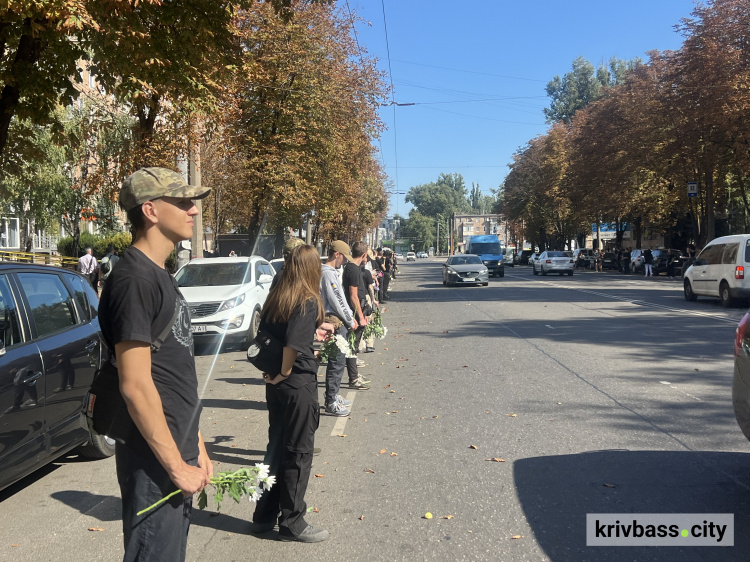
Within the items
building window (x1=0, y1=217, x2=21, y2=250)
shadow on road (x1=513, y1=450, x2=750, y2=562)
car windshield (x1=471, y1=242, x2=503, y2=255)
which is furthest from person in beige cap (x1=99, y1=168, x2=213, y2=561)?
car windshield (x1=471, y1=242, x2=503, y2=255)

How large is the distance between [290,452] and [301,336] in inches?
28.2

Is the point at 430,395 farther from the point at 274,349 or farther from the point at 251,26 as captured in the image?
the point at 251,26

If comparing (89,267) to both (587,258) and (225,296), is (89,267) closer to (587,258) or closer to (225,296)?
(225,296)

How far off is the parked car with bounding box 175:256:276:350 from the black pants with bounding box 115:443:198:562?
9.42 metres

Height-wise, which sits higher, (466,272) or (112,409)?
(112,409)

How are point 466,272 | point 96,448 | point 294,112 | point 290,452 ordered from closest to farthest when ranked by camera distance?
point 290,452
point 96,448
point 294,112
point 466,272

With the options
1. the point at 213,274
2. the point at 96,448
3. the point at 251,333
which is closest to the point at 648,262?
the point at 213,274

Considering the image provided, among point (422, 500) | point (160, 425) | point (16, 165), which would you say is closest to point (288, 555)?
point (422, 500)

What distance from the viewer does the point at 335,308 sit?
24.4ft

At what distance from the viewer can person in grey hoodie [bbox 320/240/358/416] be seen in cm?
741

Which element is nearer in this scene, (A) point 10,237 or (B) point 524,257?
(A) point 10,237

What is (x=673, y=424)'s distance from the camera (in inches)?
271

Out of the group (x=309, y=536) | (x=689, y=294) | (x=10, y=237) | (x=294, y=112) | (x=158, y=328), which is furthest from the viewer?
(x=10, y=237)

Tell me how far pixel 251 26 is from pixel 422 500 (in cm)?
2115
